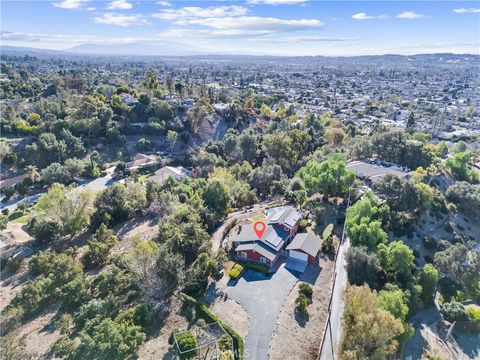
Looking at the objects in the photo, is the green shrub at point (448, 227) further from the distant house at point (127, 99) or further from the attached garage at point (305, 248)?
the distant house at point (127, 99)

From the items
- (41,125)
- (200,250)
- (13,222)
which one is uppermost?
(41,125)

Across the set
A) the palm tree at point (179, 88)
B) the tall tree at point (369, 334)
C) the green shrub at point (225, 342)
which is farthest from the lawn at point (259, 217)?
the palm tree at point (179, 88)

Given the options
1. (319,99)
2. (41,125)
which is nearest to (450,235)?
(41,125)

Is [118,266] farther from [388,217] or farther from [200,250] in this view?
[388,217]

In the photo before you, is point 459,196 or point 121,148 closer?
point 459,196

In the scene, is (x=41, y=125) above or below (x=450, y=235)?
above

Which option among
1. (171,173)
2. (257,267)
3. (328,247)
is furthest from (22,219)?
(328,247)
